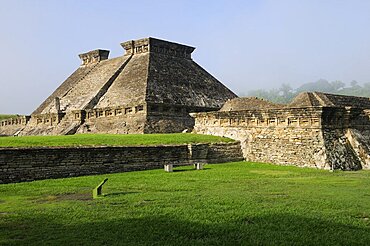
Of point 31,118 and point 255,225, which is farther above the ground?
point 31,118

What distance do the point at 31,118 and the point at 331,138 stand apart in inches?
854

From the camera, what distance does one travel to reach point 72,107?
84.9ft

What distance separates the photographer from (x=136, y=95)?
2261 cm

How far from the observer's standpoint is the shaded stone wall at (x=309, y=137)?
12.0 m

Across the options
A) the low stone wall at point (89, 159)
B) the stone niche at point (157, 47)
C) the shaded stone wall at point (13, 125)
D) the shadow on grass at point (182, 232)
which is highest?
the stone niche at point (157, 47)

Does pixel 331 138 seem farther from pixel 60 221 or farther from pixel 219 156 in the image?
pixel 60 221

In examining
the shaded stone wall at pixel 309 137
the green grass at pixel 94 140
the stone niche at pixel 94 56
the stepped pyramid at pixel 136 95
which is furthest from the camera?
the stone niche at pixel 94 56

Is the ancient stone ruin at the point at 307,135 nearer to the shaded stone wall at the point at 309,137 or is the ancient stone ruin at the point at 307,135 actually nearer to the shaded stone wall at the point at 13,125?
the shaded stone wall at the point at 309,137

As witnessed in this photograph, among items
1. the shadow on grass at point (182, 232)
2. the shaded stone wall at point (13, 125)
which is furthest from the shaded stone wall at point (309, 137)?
the shaded stone wall at point (13, 125)

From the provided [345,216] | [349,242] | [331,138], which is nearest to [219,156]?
[331,138]

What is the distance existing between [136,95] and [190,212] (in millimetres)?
17315

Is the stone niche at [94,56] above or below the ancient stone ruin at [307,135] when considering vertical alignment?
above

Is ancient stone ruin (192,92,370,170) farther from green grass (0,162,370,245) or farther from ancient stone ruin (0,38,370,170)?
green grass (0,162,370,245)

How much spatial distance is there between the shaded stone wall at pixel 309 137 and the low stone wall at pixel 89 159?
1.68 meters
